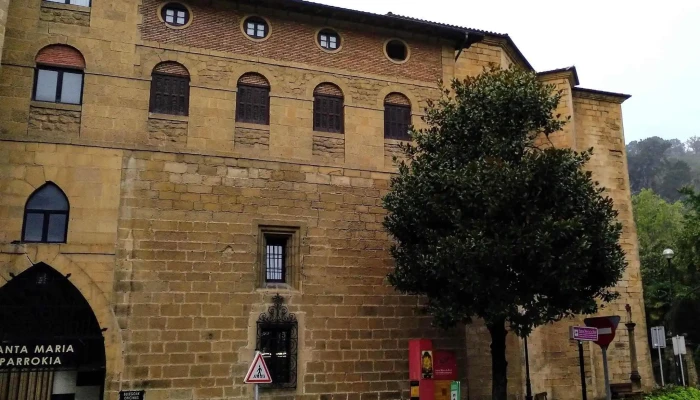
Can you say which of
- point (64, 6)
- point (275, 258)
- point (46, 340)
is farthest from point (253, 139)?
point (46, 340)

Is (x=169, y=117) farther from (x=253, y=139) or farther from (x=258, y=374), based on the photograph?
(x=258, y=374)

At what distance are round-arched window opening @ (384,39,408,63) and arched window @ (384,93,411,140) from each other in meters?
1.19

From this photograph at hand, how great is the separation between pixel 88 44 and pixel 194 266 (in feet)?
20.1

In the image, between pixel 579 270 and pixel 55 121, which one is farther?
pixel 55 121

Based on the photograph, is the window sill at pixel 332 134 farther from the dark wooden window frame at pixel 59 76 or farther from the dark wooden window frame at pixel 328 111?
the dark wooden window frame at pixel 59 76

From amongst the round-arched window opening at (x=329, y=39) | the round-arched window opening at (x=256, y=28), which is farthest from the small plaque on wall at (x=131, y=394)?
the round-arched window opening at (x=329, y=39)

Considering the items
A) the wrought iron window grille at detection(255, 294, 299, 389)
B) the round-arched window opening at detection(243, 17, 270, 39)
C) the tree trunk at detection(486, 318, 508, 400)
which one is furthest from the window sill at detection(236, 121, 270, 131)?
the tree trunk at detection(486, 318, 508, 400)

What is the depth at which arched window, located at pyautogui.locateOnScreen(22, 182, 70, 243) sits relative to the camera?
13195mm

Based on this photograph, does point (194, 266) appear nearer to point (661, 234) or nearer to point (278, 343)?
point (278, 343)

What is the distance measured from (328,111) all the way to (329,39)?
7.16 feet

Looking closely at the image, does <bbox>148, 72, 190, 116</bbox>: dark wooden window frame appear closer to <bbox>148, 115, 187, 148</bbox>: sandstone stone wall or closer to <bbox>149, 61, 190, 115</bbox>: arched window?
<bbox>149, 61, 190, 115</bbox>: arched window

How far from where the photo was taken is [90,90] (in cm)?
1414

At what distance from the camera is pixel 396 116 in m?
17.0

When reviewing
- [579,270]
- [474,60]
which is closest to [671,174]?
[474,60]
